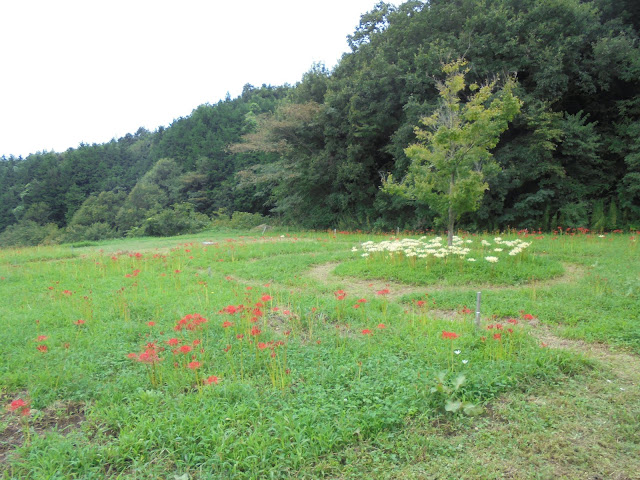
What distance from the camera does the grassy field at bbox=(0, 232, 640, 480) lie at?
2.66 metres

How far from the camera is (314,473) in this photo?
259 cm

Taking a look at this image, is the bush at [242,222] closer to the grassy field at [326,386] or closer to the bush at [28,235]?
the bush at [28,235]

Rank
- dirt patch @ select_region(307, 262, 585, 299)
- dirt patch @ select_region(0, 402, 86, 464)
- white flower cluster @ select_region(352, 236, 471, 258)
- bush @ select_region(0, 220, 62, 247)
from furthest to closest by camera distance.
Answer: bush @ select_region(0, 220, 62, 247)
white flower cluster @ select_region(352, 236, 471, 258)
dirt patch @ select_region(307, 262, 585, 299)
dirt patch @ select_region(0, 402, 86, 464)

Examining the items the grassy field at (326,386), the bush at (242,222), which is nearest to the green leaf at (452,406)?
the grassy field at (326,386)

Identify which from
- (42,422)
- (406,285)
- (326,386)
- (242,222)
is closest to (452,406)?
(326,386)

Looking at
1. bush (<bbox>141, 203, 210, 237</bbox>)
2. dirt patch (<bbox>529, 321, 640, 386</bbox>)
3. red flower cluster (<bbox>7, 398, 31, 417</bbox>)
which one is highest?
bush (<bbox>141, 203, 210, 237</bbox>)

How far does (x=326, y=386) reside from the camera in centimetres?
352

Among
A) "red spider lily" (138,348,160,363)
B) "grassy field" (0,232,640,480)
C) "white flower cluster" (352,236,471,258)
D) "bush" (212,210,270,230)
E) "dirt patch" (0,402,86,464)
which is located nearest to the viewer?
"grassy field" (0,232,640,480)

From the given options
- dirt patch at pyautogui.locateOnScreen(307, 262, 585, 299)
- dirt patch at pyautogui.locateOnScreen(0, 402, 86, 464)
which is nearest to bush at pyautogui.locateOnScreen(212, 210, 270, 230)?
dirt patch at pyautogui.locateOnScreen(307, 262, 585, 299)

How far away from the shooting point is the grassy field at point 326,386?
8.74ft

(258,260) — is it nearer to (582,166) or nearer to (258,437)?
(258,437)

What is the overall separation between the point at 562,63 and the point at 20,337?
686 inches

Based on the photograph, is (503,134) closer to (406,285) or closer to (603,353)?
(406,285)

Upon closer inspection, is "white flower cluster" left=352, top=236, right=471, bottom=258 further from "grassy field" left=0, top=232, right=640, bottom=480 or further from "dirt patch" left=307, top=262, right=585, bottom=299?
"grassy field" left=0, top=232, right=640, bottom=480
